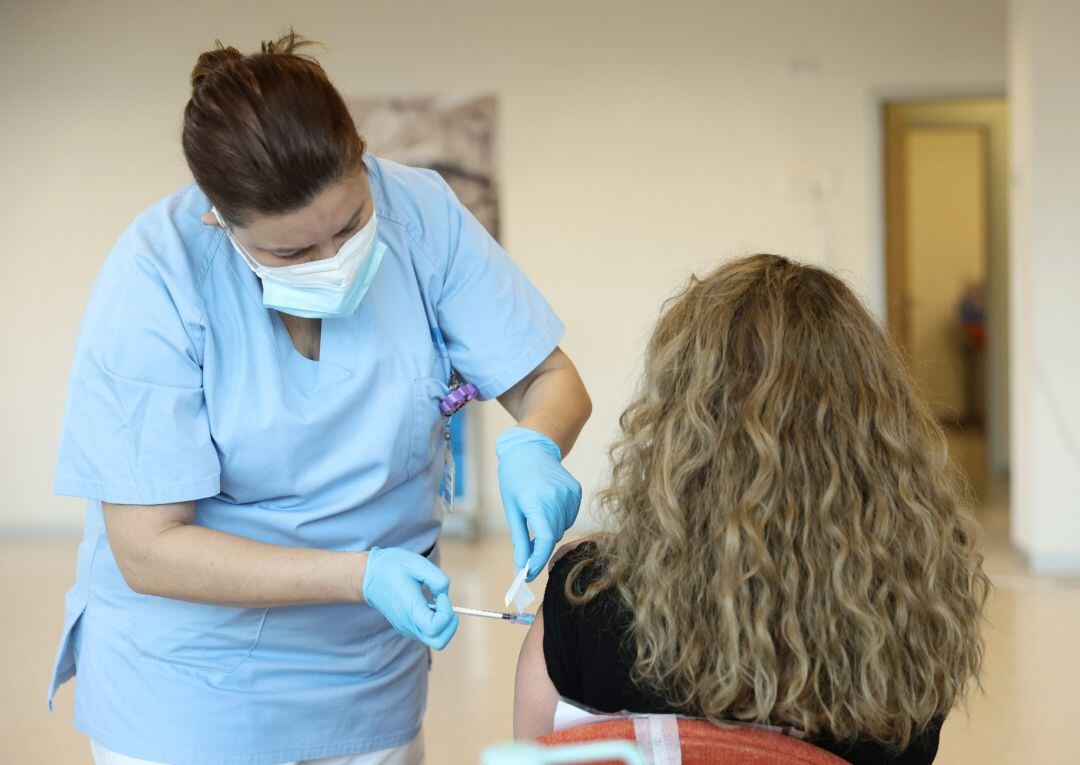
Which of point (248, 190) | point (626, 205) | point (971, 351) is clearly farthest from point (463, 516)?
point (971, 351)

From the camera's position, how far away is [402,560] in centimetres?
113

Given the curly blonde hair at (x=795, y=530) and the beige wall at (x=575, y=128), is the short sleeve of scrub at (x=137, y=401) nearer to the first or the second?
the curly blonde hair at (x=795, y=530)

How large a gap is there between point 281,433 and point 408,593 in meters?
0.22

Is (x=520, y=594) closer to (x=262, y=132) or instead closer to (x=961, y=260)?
(x=262, y=132)

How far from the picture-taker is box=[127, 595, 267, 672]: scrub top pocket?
47.5 inches

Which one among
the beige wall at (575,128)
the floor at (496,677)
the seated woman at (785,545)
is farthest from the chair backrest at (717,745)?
the beige wall at (575,128)

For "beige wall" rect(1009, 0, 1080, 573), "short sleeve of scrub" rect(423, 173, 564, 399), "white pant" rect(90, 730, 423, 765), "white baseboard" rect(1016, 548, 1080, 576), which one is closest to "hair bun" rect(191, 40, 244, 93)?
"short sleeve of scrub" rect(423, 173, 564, 399)

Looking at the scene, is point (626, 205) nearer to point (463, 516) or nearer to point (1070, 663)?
point (463, 516)

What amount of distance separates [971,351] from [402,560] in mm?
7143

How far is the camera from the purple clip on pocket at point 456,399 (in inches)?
51.5

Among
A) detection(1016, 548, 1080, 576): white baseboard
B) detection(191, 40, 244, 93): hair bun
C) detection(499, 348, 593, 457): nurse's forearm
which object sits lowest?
detection(1016, 548, 1080, 576): white baseboard

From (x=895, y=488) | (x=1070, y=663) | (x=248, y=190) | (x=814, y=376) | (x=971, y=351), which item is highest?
(x=248, y=190)

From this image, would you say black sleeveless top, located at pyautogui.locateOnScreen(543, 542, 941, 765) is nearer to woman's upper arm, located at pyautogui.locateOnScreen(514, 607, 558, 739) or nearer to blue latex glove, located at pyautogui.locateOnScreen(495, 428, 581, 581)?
woman's upper arm, located at pyautogui.locateOnScreen(514, 607, 558, 739)

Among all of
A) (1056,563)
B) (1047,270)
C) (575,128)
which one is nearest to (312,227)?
(1047,270)
